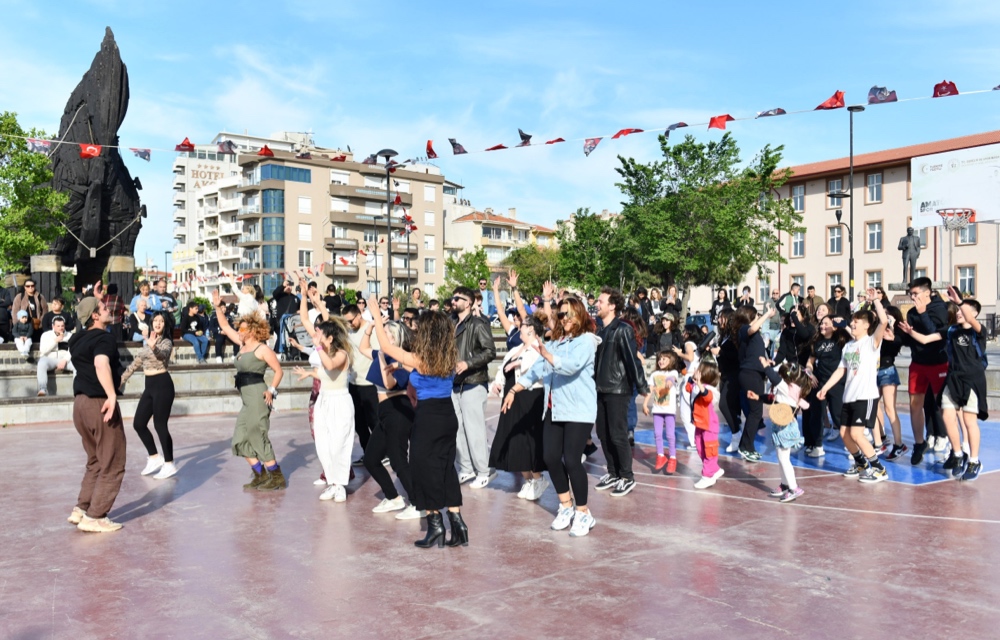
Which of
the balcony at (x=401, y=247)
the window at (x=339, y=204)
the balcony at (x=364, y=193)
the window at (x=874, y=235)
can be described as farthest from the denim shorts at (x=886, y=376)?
the balcony at (x=401, y=247)

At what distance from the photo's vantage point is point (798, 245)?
2399 inches

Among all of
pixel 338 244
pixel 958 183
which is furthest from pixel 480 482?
pixel 338 244

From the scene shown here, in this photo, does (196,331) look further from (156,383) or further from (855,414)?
(855,414)

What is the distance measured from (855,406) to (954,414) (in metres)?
1.16

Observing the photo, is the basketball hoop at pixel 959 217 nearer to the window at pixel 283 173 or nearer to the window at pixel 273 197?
the window at pixel 283 173

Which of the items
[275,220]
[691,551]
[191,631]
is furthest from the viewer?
[275,220]

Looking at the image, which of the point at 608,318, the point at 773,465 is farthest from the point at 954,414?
the point at 608,318

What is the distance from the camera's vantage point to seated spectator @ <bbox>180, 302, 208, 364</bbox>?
59.3ft

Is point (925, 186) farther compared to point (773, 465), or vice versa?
point (925, 186)

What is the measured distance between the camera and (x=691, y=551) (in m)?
6.15

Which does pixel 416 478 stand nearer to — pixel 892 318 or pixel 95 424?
pixel 95 424

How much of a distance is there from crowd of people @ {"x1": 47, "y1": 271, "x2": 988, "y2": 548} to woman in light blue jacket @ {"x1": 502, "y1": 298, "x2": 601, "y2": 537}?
0.02 m

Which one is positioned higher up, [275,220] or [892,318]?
[275,220]

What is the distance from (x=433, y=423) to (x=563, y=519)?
4.66 feet
